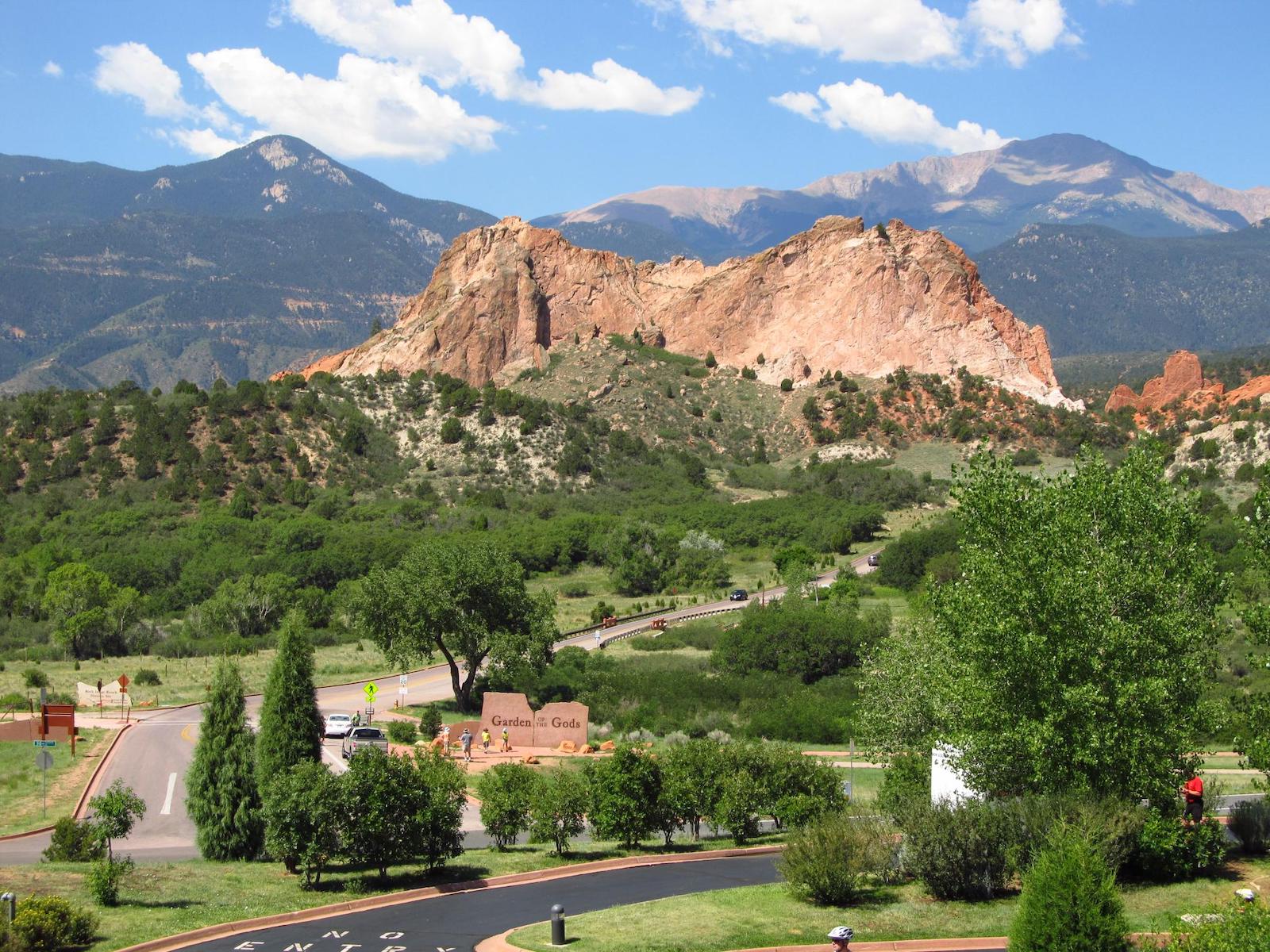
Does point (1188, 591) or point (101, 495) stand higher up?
point (101, 495)

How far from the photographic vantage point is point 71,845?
932 inches

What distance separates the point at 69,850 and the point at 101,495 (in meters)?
67.3

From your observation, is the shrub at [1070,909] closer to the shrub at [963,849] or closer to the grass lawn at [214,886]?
the shrub at [963,849]

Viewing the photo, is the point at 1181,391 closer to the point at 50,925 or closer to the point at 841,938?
the point at 841,938

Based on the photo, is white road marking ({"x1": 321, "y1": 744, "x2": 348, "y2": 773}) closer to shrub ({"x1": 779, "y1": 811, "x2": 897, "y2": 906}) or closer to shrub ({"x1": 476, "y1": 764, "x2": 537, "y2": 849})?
shrub ({"x1": 476, "y1": 764, "x2": 537, "y2": 849})

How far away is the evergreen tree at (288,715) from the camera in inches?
950

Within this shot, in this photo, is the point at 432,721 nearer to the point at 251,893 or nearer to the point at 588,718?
the point at 588,718

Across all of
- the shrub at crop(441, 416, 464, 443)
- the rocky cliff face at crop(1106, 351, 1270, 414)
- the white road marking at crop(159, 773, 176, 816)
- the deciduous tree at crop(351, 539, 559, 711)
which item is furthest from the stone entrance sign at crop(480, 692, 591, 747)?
Result: the rocky cliff face at crop(1106, 351, 1270, 414)

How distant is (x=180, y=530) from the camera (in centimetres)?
7850

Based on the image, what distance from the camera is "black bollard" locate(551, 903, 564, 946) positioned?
17.7 meters

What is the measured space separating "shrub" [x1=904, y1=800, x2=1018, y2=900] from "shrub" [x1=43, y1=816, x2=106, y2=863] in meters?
13.3

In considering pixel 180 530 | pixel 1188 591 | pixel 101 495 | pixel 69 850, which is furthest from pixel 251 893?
pixel 101 495

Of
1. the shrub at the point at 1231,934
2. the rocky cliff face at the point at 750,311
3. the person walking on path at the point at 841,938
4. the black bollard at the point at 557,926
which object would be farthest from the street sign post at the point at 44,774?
the rocky cliff face at the point at 750,311

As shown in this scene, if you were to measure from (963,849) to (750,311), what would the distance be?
11312 centimetres
